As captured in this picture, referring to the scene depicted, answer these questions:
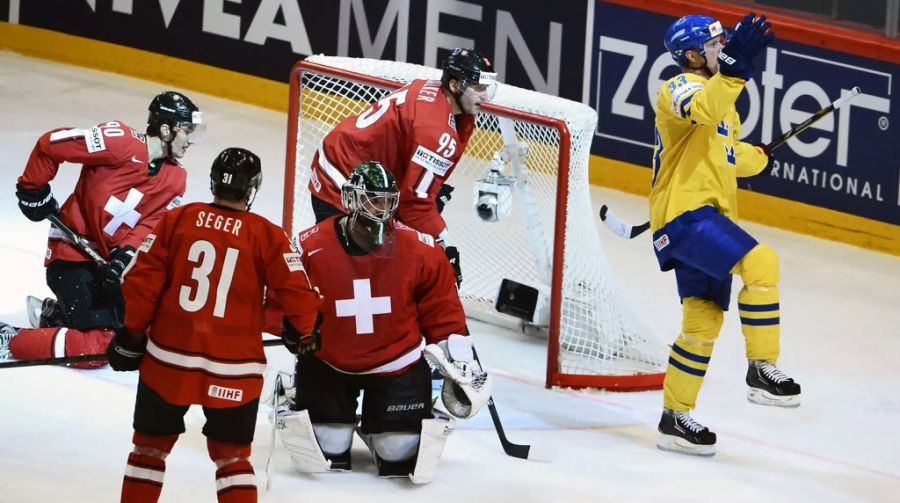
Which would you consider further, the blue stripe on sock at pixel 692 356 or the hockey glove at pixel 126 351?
the blue stripe on sock at pixel 692 356

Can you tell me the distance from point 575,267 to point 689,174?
3.20 ft

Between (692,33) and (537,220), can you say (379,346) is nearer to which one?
(692,33)

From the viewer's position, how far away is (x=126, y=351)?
174 inches

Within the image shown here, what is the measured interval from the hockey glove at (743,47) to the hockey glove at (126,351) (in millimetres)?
1986

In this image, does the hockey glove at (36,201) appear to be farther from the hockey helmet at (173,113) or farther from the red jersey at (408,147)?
the red jersey at (408,147)

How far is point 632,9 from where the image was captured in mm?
8734

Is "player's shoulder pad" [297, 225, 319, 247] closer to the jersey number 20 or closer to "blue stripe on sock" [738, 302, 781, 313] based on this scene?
the jersey number 20

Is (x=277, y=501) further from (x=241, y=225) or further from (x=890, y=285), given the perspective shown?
(x=890, y=285)

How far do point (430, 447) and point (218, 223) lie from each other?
46.4 inches

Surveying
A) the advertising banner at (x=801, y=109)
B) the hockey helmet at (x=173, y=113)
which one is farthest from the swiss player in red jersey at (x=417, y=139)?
the advertising banner at (x=801, y=109)

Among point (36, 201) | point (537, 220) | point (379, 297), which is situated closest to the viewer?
point (379, 297)

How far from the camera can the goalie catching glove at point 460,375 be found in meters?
5.08

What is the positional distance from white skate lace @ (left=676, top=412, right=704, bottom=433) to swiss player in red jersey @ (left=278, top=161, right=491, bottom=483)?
886mm

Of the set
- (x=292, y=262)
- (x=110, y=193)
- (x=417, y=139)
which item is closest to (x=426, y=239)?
(x=417, y=139)
